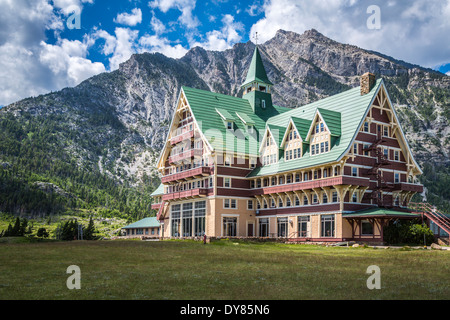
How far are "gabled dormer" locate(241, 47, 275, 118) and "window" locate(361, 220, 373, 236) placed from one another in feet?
108

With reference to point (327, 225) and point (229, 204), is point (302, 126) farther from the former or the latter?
point (229, 204)

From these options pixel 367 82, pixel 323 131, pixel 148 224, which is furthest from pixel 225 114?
pixel 148 224

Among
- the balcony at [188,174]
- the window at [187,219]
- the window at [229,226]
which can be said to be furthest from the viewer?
the window at [187,219]

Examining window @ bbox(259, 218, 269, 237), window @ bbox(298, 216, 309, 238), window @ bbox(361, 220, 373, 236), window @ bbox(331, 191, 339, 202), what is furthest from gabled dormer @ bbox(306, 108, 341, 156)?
window @ bbox(259, 218, 269, 237)

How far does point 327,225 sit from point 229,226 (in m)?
17.7

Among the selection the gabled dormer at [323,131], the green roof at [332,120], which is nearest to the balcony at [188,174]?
the gabled dormer at [323,131]

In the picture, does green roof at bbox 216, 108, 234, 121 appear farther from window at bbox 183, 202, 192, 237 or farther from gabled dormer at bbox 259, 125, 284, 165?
window at bbox 183, 202, 192, 237

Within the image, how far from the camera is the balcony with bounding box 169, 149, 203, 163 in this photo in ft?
243

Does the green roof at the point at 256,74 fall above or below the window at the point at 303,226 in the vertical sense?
above

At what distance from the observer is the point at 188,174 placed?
74000 millimetres

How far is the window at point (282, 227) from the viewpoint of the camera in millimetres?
65500

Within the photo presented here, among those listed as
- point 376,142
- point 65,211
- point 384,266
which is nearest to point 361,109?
point 376,142

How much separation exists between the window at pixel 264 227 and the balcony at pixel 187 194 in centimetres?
993

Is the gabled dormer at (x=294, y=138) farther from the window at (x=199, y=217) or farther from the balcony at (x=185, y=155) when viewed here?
the window at (x=199, y=217)
